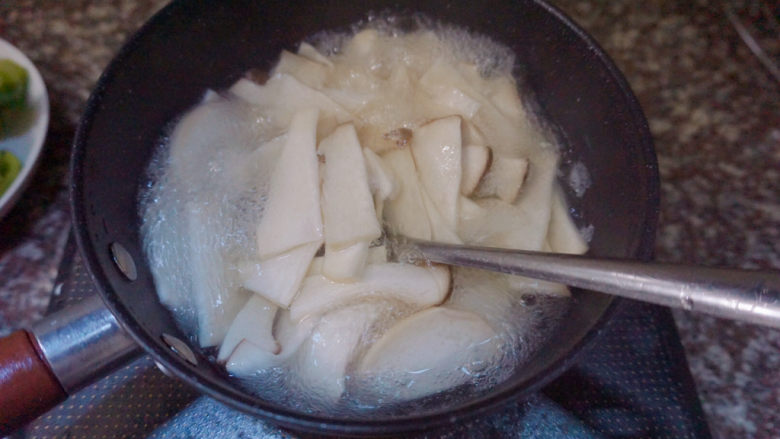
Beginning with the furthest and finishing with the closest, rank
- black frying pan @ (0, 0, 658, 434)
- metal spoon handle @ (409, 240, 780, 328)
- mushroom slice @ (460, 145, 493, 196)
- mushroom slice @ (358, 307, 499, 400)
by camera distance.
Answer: mushroom slice @ (460, 145, 493, 196)
mushroom slice @ (358, 307, 499, 400)
black frying pan @ (0, 0, 658, 434)
metal spoon handle @ (409, 240, 780, 328)

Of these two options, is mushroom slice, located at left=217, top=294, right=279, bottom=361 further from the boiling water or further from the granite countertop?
the granite countertop

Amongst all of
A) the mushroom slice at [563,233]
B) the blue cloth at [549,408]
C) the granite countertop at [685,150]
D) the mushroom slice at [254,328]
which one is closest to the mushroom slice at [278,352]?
the mushroom slice at [254,328]

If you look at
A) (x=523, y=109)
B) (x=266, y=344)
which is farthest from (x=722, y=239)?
(x=266, y=344)

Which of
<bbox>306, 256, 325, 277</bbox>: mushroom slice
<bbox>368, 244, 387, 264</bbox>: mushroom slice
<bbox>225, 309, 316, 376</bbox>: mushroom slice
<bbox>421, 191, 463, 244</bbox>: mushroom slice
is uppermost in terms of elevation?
<bbox>421, 191, 463, 244</bbox>: mushroom slice

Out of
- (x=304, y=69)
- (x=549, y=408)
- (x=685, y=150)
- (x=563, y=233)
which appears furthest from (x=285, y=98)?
(x=685, y=150)

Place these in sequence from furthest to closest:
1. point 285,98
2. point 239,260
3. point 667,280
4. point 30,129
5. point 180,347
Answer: point 30,129, point 285,98, point 239,260, point 180,347, point 667,280

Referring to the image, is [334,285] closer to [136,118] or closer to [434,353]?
[434,353]

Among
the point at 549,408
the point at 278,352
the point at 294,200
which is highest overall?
the point at 294,200

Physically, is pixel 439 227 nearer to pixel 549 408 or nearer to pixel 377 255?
pixel 377 255

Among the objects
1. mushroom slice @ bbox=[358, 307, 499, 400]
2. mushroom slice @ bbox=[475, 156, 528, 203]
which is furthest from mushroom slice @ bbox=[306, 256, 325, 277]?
mushroom slice @ bbox=[475, 156, 528, 203]
